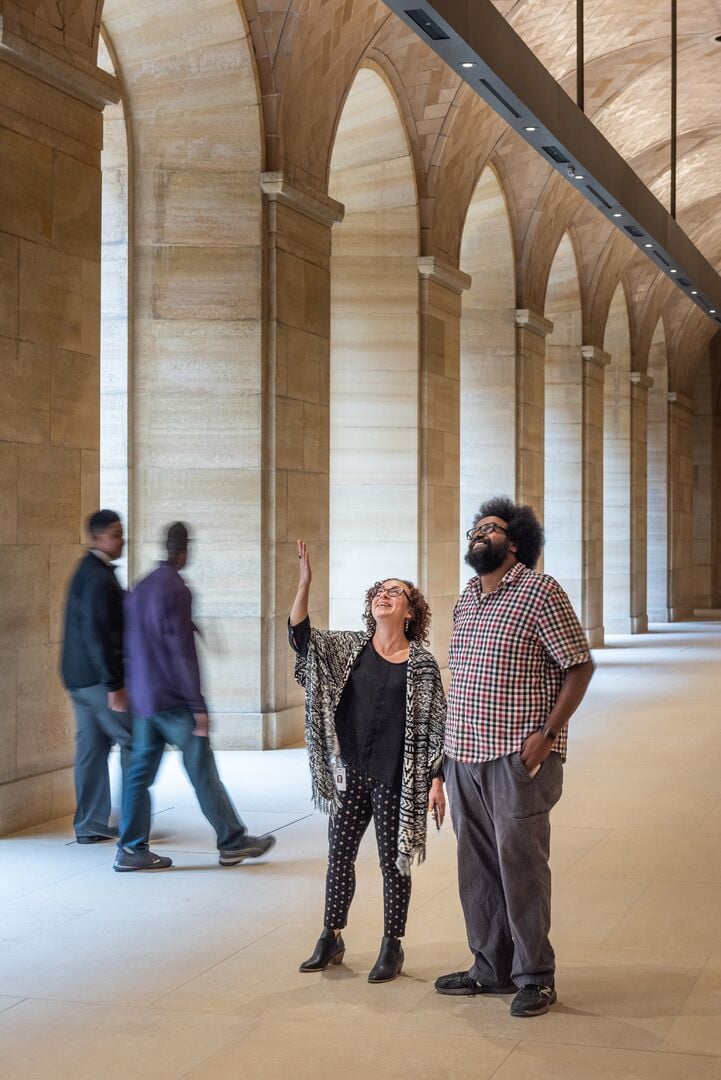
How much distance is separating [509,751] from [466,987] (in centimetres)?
97

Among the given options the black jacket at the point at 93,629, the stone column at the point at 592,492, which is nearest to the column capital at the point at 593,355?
the stone column at the point at 592,492

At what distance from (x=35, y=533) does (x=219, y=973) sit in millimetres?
3686

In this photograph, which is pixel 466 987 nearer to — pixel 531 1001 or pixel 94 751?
pixel 531 1001

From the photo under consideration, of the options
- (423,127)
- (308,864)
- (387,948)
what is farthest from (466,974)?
(423,127)

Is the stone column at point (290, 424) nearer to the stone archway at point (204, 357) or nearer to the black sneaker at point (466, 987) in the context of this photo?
the stone archway at point (204, 357)

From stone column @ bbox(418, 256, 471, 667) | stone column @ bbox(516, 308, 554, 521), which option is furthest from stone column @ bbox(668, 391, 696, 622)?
stone column @ bbox(418, 256, 471, 667)

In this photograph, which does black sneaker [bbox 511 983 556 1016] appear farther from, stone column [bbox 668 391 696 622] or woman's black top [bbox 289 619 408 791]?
stone column [bbox 668 391 696 622]

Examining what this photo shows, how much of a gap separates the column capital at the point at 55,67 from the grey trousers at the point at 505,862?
5154 mm

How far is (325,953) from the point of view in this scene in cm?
573

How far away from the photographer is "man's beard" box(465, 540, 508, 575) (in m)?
5.36

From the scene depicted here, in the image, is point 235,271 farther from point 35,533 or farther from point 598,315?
point 598,315

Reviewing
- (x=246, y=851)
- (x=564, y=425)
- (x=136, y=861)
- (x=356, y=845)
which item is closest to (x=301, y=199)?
(x=246, y=851)

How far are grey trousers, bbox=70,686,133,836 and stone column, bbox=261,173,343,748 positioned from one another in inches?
148

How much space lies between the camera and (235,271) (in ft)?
39.4
